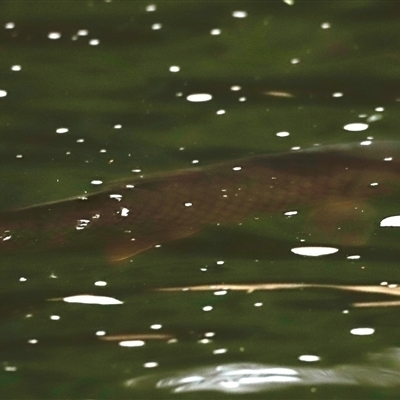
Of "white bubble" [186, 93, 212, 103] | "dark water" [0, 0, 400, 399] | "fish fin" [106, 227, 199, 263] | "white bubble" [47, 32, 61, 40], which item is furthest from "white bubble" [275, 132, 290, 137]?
"white bubble" [47, 32, 61, 40]

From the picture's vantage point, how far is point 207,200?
4.43 feet

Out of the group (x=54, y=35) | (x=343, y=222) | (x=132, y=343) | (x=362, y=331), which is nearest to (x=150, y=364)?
(x=132, y=343)

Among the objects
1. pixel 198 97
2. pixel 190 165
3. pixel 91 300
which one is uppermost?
pixel 198 97

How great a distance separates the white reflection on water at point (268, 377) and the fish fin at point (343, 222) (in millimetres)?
241

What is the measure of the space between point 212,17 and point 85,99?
429 mm

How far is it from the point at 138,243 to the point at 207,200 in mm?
141

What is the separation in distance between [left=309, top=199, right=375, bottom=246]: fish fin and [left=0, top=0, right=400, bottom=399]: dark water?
0.8 inches

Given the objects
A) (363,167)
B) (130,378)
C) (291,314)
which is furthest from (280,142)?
(130,378)

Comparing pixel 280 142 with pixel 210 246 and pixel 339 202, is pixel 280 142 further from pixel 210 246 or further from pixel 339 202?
pixel 210 246

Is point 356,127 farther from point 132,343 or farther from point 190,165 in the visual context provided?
point 132,343

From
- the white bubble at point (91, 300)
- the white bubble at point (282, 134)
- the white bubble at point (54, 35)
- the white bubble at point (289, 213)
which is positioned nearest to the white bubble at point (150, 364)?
the white bubble at point (91, 300)

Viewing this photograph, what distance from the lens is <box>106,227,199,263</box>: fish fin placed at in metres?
1.26

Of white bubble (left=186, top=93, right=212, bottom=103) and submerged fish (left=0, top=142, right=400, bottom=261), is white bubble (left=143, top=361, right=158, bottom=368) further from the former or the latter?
white bubble (left=186, top=93, right=212, bottom=103)

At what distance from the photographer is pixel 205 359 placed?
3.58ft
